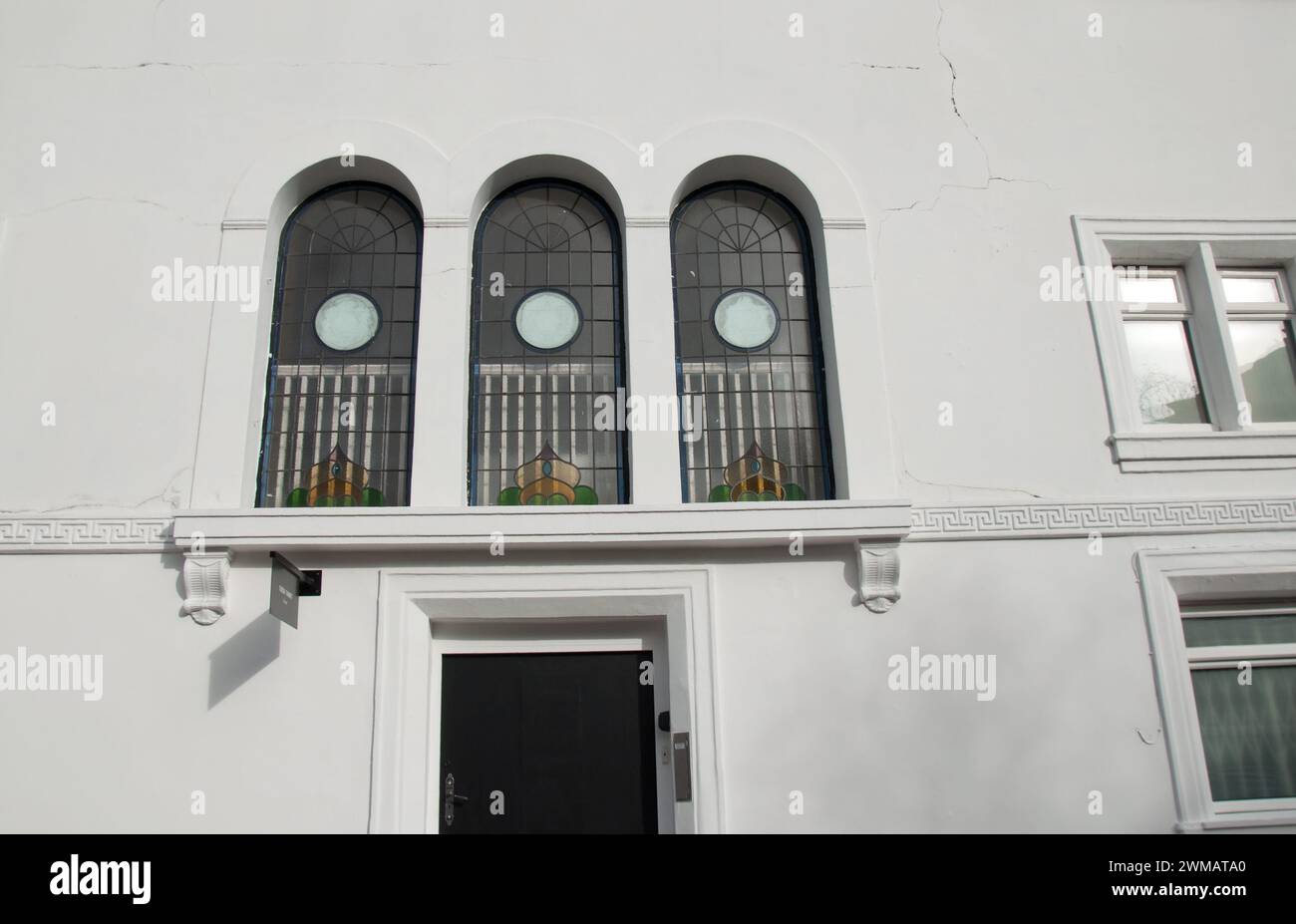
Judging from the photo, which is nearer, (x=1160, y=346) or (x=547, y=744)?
(x=547, y=744)

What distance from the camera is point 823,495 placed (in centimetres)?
718

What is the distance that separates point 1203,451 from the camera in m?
7.07

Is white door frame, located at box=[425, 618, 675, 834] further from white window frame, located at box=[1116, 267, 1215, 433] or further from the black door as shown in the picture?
white window frame, located at box=[1116, 267, 1215, 433]

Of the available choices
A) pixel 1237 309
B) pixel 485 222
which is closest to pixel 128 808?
pixel 485 222

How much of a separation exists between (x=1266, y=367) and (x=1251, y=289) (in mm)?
602

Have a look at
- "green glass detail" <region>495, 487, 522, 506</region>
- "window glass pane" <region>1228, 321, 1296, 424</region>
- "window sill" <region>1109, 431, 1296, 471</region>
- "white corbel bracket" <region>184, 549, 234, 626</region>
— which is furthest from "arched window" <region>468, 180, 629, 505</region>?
Answer: "window glass pane" <region>1228, 321, 1296, 424</region>

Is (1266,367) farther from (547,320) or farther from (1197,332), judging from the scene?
(547,320)

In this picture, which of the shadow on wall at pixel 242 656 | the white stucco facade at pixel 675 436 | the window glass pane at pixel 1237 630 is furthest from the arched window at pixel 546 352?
the window glass pane at pixel 1237 630

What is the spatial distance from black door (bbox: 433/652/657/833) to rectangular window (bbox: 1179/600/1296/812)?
132 inches

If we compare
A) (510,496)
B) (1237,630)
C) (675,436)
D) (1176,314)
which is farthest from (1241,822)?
(510,496)

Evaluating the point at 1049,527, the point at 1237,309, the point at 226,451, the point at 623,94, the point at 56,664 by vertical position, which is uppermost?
the point at 623,94

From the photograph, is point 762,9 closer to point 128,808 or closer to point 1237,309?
point 1237,309

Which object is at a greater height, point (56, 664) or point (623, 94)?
A: point (623, 94)
